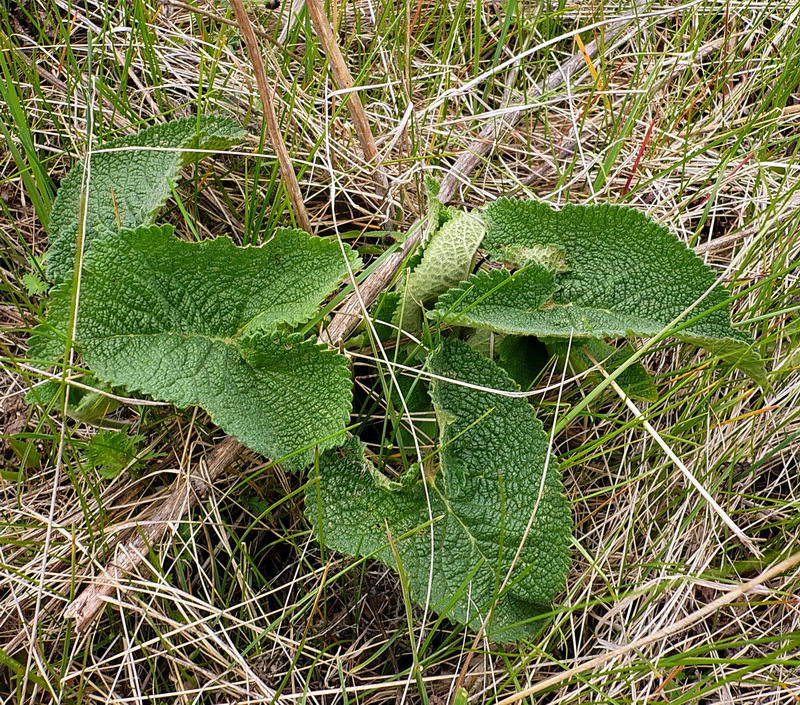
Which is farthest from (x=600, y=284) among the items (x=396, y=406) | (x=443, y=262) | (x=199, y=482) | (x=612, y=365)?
(x=199, y=482)

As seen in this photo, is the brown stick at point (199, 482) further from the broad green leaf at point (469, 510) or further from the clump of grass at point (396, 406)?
the broad green leaf at point (469, 510)

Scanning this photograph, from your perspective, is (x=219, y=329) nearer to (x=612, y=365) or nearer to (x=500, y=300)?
(x=500, y=300)

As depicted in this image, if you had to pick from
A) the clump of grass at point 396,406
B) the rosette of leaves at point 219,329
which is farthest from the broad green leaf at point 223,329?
the clump of grass at point 396,406

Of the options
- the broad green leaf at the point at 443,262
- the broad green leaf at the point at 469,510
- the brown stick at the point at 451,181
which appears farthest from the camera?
the brown stick at the point at 451,181

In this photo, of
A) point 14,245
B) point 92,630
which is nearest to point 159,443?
point 92,630

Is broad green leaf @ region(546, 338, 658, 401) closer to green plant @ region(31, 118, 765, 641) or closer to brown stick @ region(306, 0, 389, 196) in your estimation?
green plant @ region(31, 118, 765, 641)

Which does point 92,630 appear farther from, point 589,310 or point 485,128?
point 485,128
